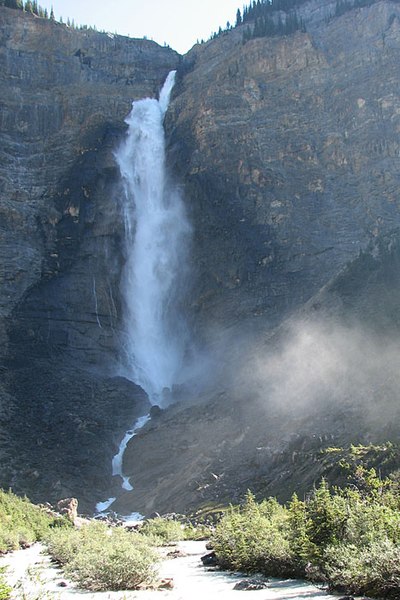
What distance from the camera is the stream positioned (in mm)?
10977

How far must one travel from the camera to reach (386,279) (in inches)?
1693

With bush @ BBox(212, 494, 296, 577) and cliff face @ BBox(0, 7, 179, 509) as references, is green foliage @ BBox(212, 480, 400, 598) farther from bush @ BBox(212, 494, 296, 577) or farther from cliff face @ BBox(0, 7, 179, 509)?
cliff face @ BBox(0, 7, 179, 509)

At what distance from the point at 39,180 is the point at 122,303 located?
1758cm

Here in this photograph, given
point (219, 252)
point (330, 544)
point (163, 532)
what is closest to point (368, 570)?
point (330, 544)

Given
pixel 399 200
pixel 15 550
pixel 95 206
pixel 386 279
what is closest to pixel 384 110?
pixel 399 200

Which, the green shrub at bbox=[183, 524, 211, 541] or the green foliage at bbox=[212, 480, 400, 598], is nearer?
the green foliage at bbox=[212, 480, 400, 598]

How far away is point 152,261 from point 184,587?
5345 cm

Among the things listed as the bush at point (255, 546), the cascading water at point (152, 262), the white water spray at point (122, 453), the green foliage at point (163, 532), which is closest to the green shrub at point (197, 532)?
the green foliage at point (163, 532)

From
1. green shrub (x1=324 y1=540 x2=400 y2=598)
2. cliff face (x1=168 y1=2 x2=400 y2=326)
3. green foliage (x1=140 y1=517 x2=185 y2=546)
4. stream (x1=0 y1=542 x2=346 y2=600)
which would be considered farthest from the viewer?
cliff face (x1=168 y1=2 x2=400 y2=326)

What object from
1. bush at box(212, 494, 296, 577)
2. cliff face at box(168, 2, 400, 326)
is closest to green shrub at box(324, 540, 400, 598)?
bush at box(212, 494, 296, 577)

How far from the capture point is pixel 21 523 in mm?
29156

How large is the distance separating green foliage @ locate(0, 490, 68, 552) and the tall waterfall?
75.7ft

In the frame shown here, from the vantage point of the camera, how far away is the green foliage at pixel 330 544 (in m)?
10.0

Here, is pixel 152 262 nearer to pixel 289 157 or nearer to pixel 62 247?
pixel 62 247
